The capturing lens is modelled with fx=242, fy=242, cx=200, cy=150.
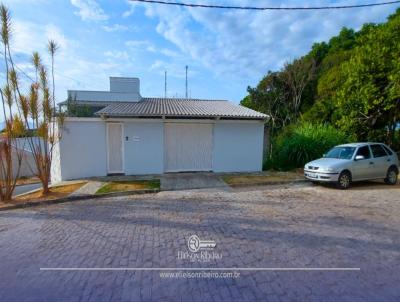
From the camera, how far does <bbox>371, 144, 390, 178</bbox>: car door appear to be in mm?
9469

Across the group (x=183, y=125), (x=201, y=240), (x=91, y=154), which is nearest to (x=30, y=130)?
(x=91, y=154)

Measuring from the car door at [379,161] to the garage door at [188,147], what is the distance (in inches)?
271

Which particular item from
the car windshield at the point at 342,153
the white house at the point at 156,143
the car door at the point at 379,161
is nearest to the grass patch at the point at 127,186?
the white house at the point at 156,143

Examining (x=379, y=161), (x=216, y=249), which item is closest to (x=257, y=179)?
(x=379, y=161)

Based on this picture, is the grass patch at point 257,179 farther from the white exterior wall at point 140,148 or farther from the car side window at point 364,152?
the car side window at point 364,152

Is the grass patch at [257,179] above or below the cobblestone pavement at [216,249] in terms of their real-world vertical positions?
above

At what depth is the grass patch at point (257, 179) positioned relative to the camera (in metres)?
9.92

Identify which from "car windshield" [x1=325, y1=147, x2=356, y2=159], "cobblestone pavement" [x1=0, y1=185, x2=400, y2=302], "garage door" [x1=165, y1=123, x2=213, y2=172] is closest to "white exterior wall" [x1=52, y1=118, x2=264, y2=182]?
"garage door" [x1=165, y1=123, x2=213, y2=172]

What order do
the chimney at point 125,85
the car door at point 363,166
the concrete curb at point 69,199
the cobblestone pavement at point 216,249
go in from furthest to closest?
the chimney at point 125,85 < the car door at point 363,166 < the concrete curb at point 69,199 < the cobblestone pavement at point 216,249

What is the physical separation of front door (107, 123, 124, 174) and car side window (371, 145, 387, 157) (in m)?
10.7

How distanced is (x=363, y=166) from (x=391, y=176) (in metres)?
1.70

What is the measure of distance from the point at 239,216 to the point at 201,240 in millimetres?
1696

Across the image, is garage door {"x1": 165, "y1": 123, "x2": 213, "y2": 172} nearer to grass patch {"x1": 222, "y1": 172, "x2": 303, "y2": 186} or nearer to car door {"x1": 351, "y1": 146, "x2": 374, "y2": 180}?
grass patch {"x1": 222, "y1": 172, "x2": 303, "y2": 186}

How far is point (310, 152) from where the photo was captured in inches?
523
